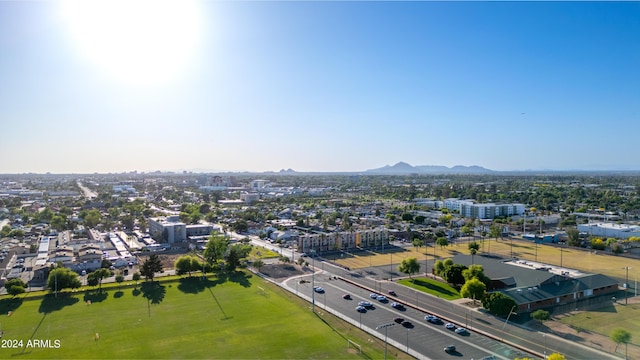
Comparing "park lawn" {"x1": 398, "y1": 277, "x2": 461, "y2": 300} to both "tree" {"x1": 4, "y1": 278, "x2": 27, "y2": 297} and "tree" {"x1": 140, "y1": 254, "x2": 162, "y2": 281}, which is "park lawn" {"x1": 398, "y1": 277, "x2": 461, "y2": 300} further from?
"tree" {"x1": 4, "y1": 278, "x2": 27, "y2": 297}

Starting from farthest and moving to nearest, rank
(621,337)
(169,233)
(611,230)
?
(611,230) → (169,233) → (621,337)

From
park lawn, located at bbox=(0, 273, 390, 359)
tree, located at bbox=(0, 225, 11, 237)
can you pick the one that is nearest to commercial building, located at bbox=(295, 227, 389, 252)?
park lawn, located at bbox=(0, 273, 390, 359)

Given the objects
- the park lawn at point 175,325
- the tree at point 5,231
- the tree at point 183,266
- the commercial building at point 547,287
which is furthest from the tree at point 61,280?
the tree at point 5,231

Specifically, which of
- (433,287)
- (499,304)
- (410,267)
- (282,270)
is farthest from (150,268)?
(499,304)

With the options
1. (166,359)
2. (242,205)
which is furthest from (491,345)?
(242,205)

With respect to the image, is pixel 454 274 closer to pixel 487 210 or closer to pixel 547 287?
pixel 547 287

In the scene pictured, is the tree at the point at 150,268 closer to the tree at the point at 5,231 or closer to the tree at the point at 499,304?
the tree at the point at 499,304
